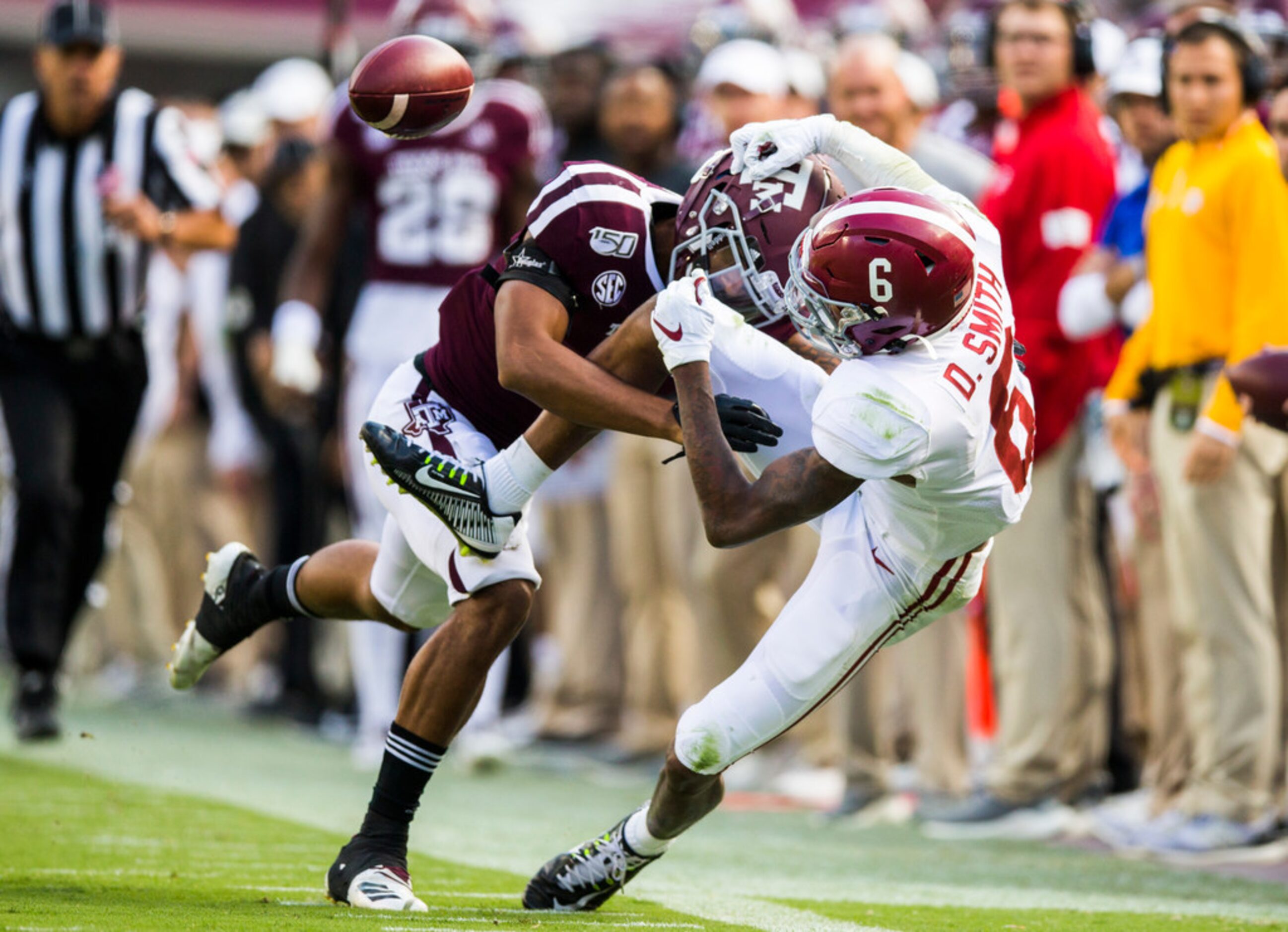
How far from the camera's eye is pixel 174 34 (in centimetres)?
1587

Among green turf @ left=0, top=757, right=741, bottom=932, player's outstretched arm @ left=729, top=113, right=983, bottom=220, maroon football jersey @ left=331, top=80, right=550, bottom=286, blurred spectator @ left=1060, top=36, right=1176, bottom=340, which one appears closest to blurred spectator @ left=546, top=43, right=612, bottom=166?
maroon football jersey @ left=331, top=80, right=550, bottom=286

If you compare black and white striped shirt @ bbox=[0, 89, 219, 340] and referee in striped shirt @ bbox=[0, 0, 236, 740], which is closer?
referee in striped shirt @ bbox=[0, 0, 236, 740]

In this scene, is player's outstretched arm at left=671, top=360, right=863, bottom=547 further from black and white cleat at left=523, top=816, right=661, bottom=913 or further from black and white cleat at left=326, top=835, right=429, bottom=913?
black and white cleat at left=326, top=835, right=429, bottom=913

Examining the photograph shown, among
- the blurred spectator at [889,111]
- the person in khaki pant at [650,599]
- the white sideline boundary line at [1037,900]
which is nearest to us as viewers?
the white sideline boundary line at [1037,900]

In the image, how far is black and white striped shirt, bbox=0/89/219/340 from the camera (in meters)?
6.65

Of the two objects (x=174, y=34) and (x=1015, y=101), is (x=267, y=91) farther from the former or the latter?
(x=174, y=34)

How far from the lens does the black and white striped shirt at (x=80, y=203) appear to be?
21.8 feet

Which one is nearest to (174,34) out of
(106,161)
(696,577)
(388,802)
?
(106,161)

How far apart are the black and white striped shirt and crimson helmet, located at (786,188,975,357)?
12.1 feet

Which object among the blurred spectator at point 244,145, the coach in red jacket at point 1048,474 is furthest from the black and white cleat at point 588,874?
the blurred spectator at point 244,145

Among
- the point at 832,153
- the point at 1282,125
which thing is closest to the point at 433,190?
the point at 1282,125

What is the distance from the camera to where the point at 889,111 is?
19.8ft

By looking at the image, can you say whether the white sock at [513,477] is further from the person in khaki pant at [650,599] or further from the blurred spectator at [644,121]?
the blurred spectator at [644,121]

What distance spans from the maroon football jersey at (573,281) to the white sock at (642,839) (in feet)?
2.88
